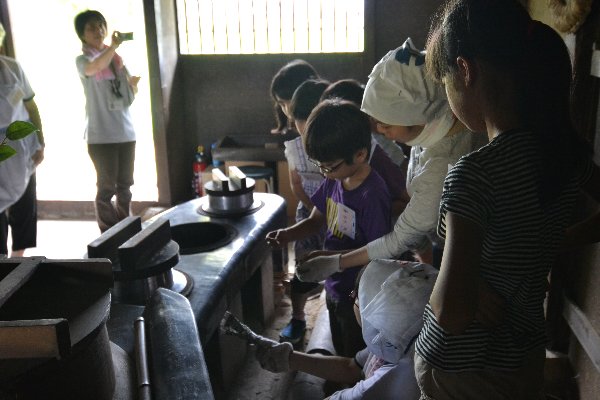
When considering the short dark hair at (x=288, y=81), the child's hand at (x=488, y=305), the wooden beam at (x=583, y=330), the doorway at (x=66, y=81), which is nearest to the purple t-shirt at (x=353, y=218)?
the wooden beam at (x=583, y=330)

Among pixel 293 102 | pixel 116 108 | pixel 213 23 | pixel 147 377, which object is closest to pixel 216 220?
pixel 293 102

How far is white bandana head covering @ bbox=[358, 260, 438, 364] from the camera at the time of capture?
1.64m

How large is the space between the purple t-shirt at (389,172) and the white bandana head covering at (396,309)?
0.88 m

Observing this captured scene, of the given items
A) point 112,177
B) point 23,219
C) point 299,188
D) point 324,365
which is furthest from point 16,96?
point 324,365

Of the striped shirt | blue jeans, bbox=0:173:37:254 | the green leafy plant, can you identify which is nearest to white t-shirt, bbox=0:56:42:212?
blue jeans, bbox=0:173:37:254

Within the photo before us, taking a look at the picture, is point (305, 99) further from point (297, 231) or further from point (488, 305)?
point (488, 305)

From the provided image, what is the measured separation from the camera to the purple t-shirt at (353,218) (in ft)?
7.52

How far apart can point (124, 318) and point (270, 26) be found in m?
4.37

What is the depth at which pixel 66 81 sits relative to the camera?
6.72m

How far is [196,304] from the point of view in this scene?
6.34ft

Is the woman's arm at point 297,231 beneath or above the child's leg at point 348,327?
above

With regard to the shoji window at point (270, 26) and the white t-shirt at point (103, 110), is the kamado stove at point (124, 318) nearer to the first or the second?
the white t-shirt at point (103, 110)

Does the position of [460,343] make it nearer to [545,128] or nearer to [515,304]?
[515,304]

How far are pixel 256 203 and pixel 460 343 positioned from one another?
1.80 metres
